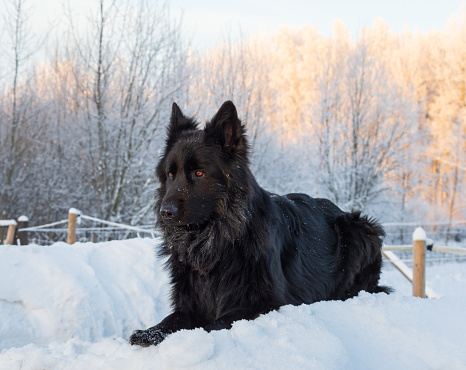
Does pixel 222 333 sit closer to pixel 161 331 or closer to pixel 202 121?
pixel 161 331

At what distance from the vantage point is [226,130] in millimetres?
3260

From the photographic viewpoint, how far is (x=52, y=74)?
74.2 feet

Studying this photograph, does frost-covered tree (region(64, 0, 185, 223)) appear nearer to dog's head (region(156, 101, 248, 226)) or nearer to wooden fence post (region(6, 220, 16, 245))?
wooden fence post (region(6, 220, 16, 245))

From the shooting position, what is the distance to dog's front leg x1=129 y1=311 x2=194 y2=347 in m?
2.23

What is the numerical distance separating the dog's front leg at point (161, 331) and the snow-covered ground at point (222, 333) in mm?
68

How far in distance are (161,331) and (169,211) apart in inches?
31.8

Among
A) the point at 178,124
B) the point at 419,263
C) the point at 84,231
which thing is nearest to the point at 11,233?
the point at 84,231

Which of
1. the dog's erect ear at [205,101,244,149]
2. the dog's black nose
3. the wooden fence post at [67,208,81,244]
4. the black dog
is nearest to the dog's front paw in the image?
the black dog

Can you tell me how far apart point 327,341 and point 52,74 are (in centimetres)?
2392

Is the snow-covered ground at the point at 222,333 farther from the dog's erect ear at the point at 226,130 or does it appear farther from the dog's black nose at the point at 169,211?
the dog's erect ear at the point at 226,130

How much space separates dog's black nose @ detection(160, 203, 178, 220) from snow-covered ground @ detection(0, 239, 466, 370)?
0.88 meters

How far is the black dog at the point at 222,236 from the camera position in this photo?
293cm

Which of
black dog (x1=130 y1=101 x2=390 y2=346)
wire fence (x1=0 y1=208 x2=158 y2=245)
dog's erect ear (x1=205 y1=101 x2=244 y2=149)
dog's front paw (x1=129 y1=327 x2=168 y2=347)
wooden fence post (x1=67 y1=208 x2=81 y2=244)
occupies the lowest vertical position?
wire fence (x1=0 y1=208 x2=158 y2=245)

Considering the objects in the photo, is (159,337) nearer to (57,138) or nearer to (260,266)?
(260,266)
